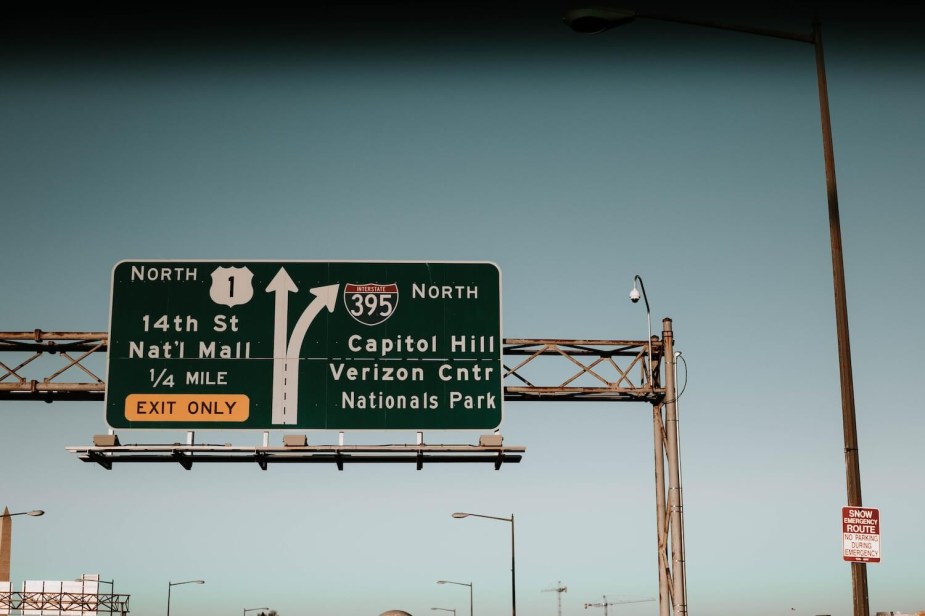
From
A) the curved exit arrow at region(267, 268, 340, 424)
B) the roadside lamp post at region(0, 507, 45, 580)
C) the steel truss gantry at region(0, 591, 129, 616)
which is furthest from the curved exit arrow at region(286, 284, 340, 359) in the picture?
the roadside lamp post at region(0, 507, 45, 580)

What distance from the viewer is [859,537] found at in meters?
16.7

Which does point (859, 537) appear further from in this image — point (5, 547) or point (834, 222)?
point (5, 547)

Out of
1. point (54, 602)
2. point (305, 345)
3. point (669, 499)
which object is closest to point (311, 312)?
point (305, 345)

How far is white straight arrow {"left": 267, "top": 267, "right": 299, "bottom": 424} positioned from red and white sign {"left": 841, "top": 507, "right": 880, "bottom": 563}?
36.7 feet

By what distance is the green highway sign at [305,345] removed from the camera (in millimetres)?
23828

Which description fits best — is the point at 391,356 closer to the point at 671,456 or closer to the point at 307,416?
the point at 307,416

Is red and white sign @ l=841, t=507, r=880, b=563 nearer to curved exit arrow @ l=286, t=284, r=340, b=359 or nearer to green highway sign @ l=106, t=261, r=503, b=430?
green highway sign @ l=106, t=261, r=503, b=430

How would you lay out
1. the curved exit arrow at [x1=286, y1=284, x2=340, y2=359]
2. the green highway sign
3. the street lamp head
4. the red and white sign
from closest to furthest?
the red and white sign → the street lamp head → the green highway sign → the curved exit arrow at [x1=286, y1=284, x2=340, y2=359]

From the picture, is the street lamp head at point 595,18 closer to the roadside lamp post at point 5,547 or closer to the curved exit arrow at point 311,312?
the curved exit arrow at point 311,312

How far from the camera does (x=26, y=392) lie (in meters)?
25.2

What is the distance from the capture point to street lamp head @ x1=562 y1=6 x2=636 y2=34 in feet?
58.5

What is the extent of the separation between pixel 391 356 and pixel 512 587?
129 feet

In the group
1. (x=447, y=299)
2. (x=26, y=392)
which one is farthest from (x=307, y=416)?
(x=26, y=392)

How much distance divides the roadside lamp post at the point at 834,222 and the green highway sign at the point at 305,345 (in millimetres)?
7581
